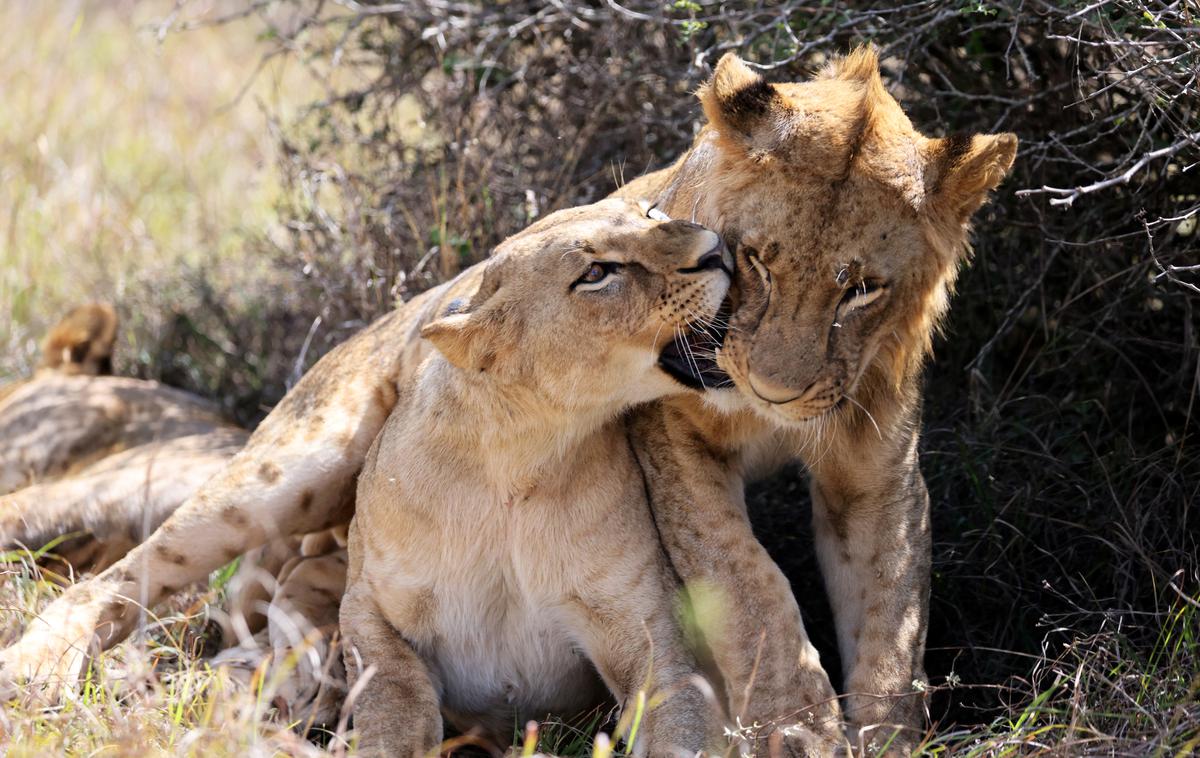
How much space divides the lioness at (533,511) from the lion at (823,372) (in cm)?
12

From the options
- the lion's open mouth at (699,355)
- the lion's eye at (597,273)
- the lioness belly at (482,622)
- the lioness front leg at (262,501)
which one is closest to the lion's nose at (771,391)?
the lion's open mouth at (699,355)

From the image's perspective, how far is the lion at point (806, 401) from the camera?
2.86m

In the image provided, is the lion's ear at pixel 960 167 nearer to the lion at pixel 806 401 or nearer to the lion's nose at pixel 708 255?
the lion at pixel 806 401

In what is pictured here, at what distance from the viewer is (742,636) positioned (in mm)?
3170

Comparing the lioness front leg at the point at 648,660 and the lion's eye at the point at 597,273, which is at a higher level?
the lion's eye at the point at 597,273

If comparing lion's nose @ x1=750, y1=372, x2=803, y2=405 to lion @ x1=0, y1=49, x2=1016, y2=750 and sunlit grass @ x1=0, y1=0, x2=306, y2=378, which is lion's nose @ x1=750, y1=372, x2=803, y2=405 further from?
sunlit grass @ x1=0, y1=0, x2=306, y2=378

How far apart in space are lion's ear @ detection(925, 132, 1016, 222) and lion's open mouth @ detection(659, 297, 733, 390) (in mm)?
528

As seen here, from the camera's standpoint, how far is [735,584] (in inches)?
127

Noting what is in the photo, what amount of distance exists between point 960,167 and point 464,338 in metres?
1.16

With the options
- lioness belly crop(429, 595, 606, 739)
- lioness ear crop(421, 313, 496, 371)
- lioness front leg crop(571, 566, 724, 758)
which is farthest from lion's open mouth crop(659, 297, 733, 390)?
lioness belly crop(429, 595, 606, 739)

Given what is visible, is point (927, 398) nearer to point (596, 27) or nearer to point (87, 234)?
point (596, 27)

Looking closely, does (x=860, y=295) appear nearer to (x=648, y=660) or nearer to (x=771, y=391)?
(x=771, y=391)

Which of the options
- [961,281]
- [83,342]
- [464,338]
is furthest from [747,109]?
[83,342]

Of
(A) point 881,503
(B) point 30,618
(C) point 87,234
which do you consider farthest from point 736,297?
(C) point 87,234
